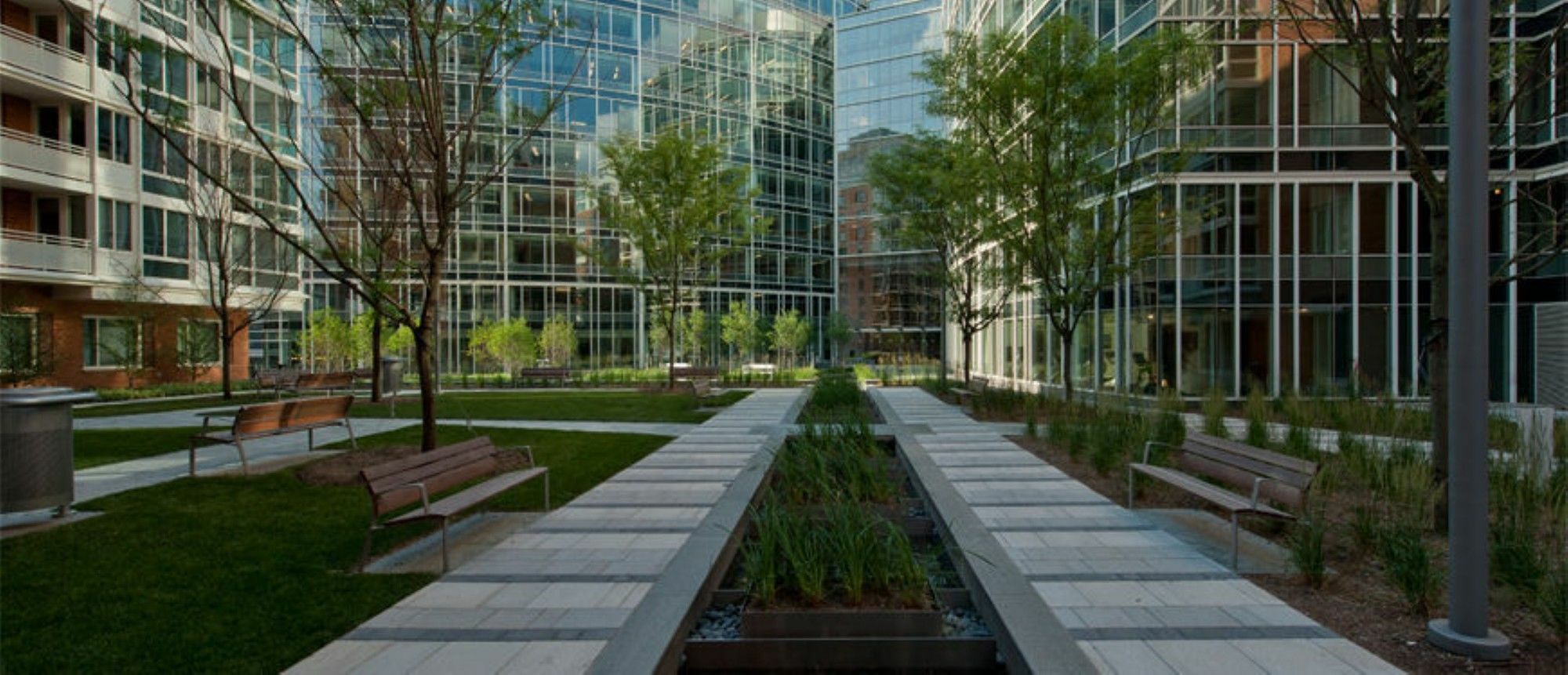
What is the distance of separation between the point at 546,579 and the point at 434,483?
1.57 meters

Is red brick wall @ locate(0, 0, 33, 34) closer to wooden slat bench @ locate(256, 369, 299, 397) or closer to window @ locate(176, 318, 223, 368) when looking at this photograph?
window @ locate(176, 318, 223, 368)

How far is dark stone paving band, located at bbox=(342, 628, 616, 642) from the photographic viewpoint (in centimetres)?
457

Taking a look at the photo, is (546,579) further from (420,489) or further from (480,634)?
(420,489)

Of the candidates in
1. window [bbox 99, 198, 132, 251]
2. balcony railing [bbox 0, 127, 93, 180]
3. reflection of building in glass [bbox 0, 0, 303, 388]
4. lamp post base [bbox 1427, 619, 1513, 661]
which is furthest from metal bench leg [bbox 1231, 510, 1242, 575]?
window [bbox 99, 198, 132, 251]

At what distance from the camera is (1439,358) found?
6.66m

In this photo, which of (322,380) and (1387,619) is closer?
(1387,619)

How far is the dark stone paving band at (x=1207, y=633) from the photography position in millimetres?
4566

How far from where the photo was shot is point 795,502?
791 cm

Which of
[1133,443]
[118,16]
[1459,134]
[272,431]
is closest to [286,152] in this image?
[118,16]

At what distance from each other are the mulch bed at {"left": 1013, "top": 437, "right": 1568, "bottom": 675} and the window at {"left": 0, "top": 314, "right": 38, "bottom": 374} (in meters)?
28.6

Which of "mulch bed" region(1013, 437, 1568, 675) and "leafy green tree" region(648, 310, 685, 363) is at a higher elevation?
"leafy green tree" region(648, 310, 685, 363)

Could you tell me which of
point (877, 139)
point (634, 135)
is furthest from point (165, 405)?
point (877, 139)

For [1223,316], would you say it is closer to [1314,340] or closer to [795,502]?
[1314,340]

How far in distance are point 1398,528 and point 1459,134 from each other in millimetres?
2749
